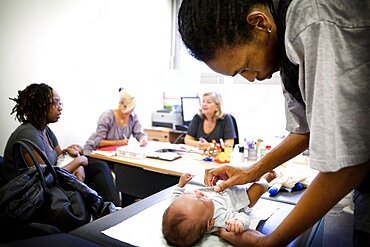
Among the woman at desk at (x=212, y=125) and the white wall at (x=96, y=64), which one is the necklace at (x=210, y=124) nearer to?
the woman at desk at (x=212, y=125)

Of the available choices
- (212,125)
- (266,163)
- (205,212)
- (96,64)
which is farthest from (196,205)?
(96,64)

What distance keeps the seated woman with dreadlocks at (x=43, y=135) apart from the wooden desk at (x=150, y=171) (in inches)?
6.4

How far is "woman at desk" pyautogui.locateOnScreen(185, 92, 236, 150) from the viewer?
3.15 meters

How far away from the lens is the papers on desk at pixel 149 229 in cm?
94

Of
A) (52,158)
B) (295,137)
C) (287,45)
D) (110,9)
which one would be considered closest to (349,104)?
(287,45)

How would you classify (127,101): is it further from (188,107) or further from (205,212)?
(205,212)

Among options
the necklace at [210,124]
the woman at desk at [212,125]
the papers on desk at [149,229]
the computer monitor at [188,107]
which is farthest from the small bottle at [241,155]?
the computer monitor at [188,107]

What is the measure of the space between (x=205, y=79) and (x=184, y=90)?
0.44 metres

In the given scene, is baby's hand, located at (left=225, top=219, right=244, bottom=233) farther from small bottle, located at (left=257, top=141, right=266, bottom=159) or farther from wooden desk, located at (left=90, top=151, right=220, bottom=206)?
small bottle, located at (left=257, top=141, right=266, bottom=159)

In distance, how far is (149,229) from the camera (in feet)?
3.32

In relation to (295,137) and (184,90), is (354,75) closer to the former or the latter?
(295,137)

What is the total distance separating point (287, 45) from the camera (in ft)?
1.91

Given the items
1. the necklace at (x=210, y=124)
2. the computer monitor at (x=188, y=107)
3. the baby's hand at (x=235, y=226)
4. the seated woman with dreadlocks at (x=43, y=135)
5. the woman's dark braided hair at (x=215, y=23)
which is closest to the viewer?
the woman's dark braided hair at (x=215, y=23)

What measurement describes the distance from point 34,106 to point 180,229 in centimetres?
186
